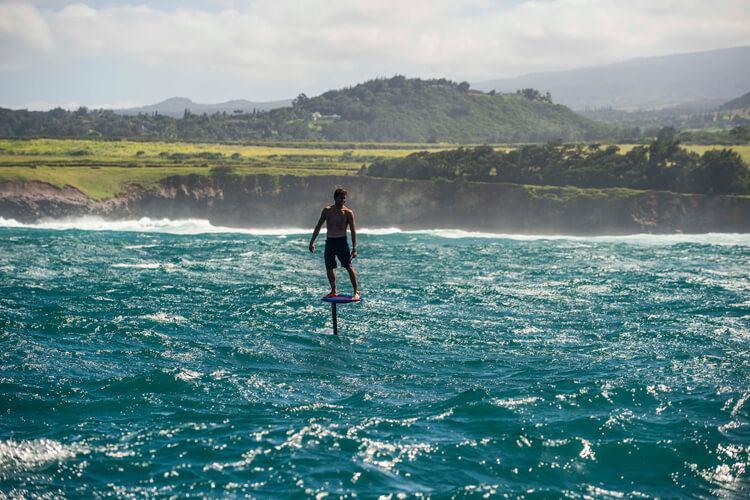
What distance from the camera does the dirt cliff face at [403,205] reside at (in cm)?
7738

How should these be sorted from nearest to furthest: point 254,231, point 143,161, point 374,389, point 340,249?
point 374,389 → point 340,249 → point 254,231 → point 143,161

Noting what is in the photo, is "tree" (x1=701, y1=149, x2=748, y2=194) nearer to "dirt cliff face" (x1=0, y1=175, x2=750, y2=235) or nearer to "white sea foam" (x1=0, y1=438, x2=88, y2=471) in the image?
"dirt cliff face" (x1=0, y1=175, x2=750, y2=235)

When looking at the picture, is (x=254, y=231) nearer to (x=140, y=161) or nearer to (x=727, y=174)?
(x=140, y=161)

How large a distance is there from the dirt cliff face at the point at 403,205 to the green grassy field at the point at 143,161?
227 centimetres

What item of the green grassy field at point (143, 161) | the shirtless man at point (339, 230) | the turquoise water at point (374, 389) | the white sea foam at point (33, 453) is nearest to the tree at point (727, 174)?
the green grassy field at point (143, 161)

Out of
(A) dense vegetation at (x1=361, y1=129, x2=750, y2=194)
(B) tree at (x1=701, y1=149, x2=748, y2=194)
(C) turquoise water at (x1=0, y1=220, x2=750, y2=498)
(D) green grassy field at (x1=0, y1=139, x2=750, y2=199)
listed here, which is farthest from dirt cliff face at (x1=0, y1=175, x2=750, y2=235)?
(C) turquoise water at (x1=0, y1=220, x2=750, y2=498)

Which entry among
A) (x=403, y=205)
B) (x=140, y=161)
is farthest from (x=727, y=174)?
(x=140, y=161)

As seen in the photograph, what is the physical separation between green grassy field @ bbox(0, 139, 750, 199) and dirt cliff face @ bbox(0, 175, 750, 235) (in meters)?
2.27

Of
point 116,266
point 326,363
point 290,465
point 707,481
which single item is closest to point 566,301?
point 326,363

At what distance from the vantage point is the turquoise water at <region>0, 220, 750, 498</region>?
11.1 meters

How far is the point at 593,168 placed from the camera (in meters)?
88.7

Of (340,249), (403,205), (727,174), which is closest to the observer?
(340,249)

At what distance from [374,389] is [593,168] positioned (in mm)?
80282

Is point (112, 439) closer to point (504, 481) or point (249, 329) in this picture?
point (504, 481)
